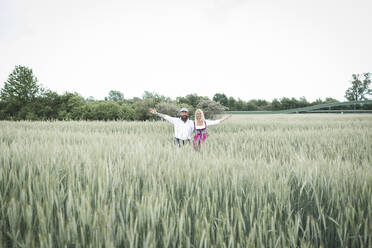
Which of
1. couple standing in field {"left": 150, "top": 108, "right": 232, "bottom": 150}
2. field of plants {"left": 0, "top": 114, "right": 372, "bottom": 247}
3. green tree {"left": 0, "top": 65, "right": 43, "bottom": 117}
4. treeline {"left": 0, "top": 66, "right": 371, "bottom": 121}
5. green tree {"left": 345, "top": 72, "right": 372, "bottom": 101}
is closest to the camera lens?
field of plants {"left": 0, "top": 114, "right": 372, "bottom": 247}

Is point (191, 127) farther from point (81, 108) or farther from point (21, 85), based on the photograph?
point (21, 85)

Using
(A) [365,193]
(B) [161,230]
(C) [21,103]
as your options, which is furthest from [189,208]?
(C) [21,103]

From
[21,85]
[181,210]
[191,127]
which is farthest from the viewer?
[21,85]

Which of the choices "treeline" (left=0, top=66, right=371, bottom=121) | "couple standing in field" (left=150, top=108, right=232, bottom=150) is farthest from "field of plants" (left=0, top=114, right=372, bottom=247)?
"treeline" (left=0, top=66, right=371, bottom=121)

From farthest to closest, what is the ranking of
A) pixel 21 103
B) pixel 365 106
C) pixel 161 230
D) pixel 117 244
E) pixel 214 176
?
pixel 365 106 < pixel 21 103 < pixel 214 176 < pixel 161 230 < pixel 117 244

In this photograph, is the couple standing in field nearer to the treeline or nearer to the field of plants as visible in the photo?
the field of plants

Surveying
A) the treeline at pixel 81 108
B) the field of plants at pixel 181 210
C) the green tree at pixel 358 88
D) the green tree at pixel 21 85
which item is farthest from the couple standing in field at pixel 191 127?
the green tree at pixel 358 88

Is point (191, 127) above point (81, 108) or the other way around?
the other way around

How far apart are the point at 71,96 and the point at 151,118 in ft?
19.8

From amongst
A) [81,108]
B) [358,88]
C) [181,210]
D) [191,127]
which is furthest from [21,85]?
[358,88]

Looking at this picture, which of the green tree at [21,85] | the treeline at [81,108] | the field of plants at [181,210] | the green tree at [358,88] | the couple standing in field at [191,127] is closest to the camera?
the field of plants at [181,210]

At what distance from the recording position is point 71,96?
14.2m

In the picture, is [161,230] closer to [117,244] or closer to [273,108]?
[117,244]

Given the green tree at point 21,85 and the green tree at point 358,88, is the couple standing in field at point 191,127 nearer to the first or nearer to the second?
the green tree at point 21,85
